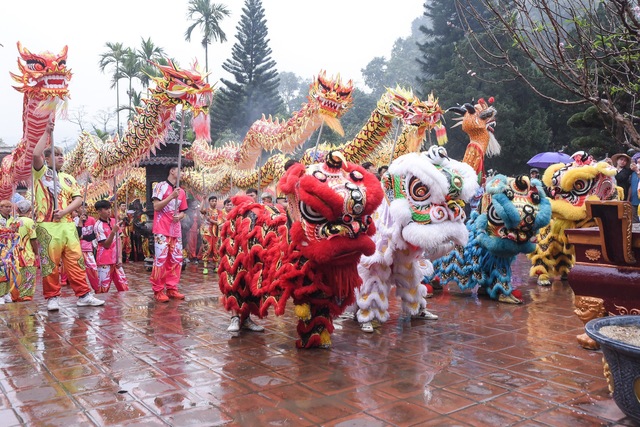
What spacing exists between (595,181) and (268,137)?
6.07 m

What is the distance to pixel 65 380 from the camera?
3.51 meters

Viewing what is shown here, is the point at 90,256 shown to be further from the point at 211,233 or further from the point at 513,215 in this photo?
the point at 513,215

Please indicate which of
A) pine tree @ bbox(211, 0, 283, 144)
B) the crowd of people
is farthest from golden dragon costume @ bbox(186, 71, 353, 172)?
pine tree @ bbox(211, 0, 283, 144)

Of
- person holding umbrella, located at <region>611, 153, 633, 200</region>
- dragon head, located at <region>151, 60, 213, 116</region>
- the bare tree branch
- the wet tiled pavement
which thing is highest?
dragon head, located at <region>151, 60, 213, 116</region>

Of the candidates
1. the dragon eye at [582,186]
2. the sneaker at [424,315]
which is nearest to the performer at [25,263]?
the sneaker at [424,315]

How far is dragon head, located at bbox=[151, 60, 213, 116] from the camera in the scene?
21.9 feet

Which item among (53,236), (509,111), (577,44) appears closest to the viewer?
(577,44)

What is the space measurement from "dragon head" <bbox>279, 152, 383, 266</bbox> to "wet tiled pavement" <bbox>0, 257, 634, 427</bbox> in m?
0.83

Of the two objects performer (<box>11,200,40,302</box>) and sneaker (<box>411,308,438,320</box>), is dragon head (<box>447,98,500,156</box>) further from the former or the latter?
performer (<box>11,200,40,302</box>)

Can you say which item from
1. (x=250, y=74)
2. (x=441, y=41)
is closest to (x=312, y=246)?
(x=441, y=41)

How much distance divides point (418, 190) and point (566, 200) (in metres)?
3.45

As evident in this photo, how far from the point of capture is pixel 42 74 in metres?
5.35

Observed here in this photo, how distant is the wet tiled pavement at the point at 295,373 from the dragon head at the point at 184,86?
9.09 feet

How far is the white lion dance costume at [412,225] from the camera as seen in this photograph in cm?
465
